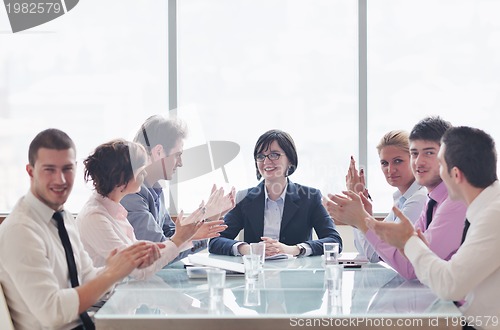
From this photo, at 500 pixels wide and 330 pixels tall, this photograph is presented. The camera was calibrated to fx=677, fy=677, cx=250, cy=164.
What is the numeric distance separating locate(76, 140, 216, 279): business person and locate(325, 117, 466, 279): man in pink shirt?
0.71 m

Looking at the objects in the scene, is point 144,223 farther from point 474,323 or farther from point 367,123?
point 367,123

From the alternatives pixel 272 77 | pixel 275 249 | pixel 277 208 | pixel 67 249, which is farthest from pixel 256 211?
pixel 272 77

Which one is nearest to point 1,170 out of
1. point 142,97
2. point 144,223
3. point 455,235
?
point 142,97

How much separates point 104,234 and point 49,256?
56 cm

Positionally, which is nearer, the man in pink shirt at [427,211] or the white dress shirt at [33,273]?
the white dress shirt at [33,273]

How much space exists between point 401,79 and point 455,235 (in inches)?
124

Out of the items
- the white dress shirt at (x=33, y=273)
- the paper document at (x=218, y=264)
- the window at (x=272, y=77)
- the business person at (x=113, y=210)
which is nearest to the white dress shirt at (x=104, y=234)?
the business person at (x=113, y=210)

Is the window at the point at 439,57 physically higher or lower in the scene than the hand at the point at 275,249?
higher

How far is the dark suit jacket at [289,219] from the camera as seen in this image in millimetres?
3887

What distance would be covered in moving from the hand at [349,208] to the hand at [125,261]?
86 centimetres

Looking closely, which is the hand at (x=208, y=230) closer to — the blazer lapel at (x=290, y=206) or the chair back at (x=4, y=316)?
the blazer lapel at (x=290, y=206)

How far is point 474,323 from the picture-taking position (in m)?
2.26

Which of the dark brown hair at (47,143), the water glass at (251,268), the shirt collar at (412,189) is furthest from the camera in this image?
the shirt collar at (412,189)

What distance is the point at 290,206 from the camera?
3912mm
